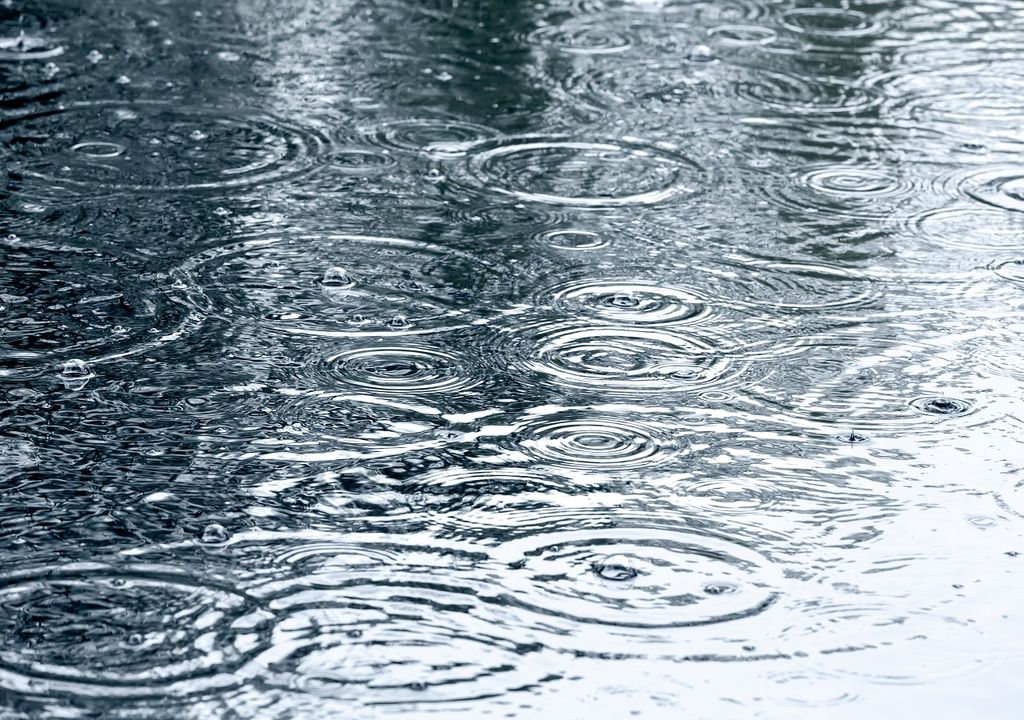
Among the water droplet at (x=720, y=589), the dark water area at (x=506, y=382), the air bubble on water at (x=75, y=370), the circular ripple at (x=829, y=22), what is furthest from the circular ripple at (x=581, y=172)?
the water droplet at (x=720, y=589)

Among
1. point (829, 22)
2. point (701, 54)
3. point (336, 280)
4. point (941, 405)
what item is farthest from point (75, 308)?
point (829, 22)

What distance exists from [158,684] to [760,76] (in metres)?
3.32

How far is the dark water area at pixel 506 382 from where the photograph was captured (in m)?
1.94

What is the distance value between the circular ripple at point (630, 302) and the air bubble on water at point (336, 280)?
46 centimetres

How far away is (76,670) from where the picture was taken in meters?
1.87

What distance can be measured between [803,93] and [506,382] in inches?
84.8

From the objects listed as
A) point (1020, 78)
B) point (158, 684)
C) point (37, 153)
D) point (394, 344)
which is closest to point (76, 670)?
point (158, 684)

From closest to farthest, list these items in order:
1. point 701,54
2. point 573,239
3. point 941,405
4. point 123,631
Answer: point 123,631 < point 941,405 < point 573,239 < point 701,54

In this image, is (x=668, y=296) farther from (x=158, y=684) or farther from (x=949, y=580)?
(x=158, y=684)

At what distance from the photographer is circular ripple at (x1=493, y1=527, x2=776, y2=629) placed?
2039 millimetres

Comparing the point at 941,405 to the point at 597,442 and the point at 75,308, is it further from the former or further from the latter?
the point at 75,308

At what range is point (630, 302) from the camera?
3.06m

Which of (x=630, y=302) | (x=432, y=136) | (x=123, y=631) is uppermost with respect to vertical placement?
(x=432, y=136)

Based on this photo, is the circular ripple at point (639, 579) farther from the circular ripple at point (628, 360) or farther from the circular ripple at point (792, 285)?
the circular ripple at point (792, 285)
